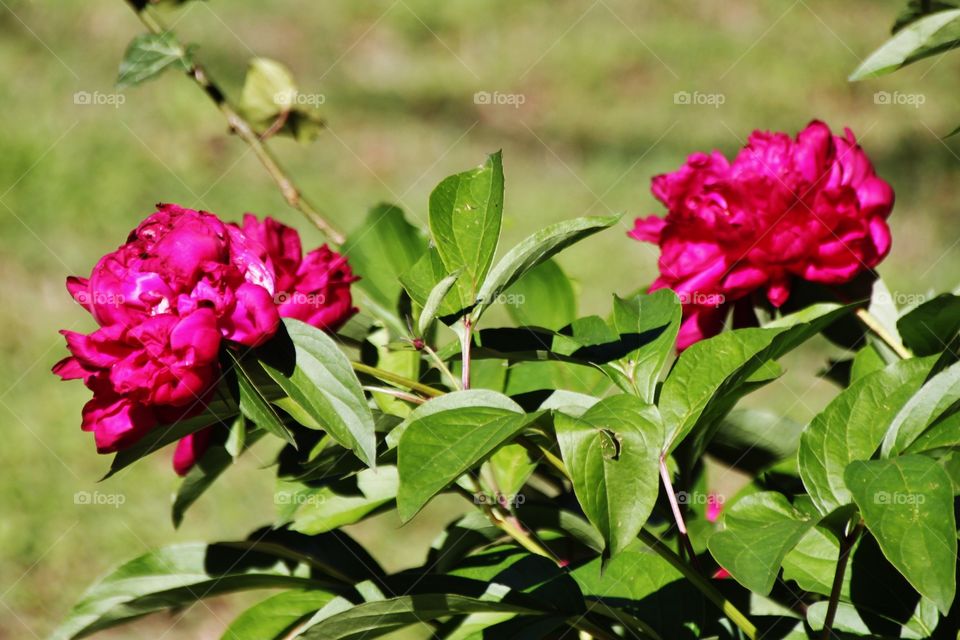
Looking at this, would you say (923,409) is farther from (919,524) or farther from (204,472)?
(204,472)

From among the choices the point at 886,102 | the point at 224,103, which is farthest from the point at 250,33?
the point at 224,103

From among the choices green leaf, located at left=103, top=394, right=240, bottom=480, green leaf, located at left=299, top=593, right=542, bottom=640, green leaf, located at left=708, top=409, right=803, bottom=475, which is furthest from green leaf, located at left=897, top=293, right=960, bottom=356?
green leaf, located at left=103, top=394, right=240, bottom=480

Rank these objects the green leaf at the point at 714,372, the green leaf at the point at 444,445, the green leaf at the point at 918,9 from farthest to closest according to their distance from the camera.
A: the green leaf at the point at 918,9, the green leaf at the point at 714,372, the green leaf at the point at 444,445

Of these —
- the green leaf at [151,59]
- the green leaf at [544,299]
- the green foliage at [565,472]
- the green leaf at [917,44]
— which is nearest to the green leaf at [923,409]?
the green foliage at [565,472]

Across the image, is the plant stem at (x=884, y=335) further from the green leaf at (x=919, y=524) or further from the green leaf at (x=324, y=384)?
the green leaf at (x=324, y=384)

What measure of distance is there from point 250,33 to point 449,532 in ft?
9.71

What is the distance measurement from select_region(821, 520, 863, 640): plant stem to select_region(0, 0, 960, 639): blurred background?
175 cm

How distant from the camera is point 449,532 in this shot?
81 centimetres

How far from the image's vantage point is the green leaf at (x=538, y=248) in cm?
60

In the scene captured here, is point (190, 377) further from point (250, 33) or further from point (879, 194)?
point (250, 33)

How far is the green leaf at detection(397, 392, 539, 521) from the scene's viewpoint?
0.52m

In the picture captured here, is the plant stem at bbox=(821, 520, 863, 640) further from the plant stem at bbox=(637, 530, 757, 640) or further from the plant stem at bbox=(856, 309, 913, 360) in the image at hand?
the plant stem at bbox=(856, 309, 913, 360)

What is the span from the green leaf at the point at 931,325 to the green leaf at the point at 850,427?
0.17ft

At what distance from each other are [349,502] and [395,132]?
2540mm
